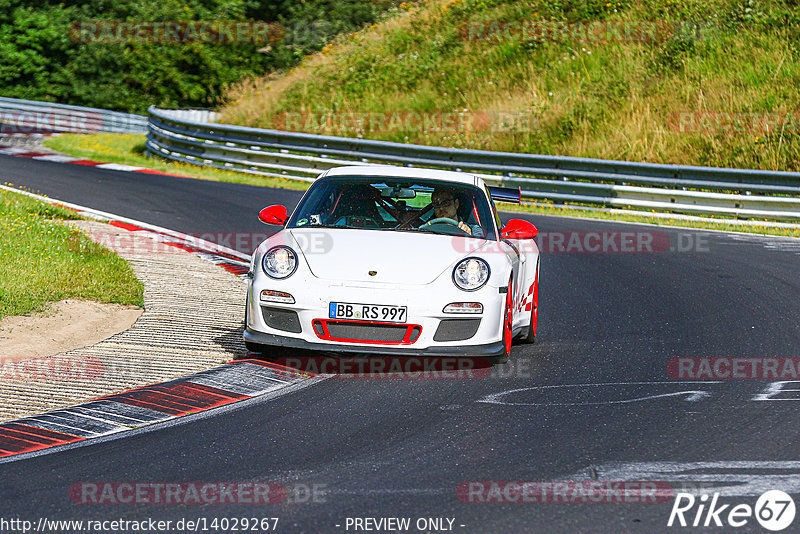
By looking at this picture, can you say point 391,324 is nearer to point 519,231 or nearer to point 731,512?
point 519,231

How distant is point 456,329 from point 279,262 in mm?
1355

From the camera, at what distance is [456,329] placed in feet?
24.2

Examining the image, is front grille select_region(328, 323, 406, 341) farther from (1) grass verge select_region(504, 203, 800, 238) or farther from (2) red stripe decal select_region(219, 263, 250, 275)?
(1) grass verge select_region(504, 203, 800, 238)

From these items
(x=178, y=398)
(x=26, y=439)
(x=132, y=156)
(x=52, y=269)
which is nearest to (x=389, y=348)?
(x=178, y=398)

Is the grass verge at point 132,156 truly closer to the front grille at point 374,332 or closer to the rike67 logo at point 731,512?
the front grille at point 374,332

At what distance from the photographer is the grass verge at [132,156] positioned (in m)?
21.9

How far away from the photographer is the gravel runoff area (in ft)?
22.6

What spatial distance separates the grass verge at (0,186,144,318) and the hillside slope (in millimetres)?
13511

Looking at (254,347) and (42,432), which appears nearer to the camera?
(42,432)

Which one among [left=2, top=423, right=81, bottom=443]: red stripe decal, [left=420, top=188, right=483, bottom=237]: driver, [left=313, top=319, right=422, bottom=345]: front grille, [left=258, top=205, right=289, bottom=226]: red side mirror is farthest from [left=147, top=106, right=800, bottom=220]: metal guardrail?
[left=2, top=423, right=81, bottom=443]: red stripe decal

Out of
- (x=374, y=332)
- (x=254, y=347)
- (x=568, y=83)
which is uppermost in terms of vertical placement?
(x=568, y=83)

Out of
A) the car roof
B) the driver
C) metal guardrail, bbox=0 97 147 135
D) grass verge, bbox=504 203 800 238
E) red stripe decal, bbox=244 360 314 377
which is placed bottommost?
red stripe decal, bbox=244 360 314 377

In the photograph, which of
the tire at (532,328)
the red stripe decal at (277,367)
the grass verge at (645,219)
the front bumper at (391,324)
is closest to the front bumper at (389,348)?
the front bumper at (391,324)

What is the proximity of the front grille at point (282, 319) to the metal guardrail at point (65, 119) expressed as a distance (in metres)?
27.0
